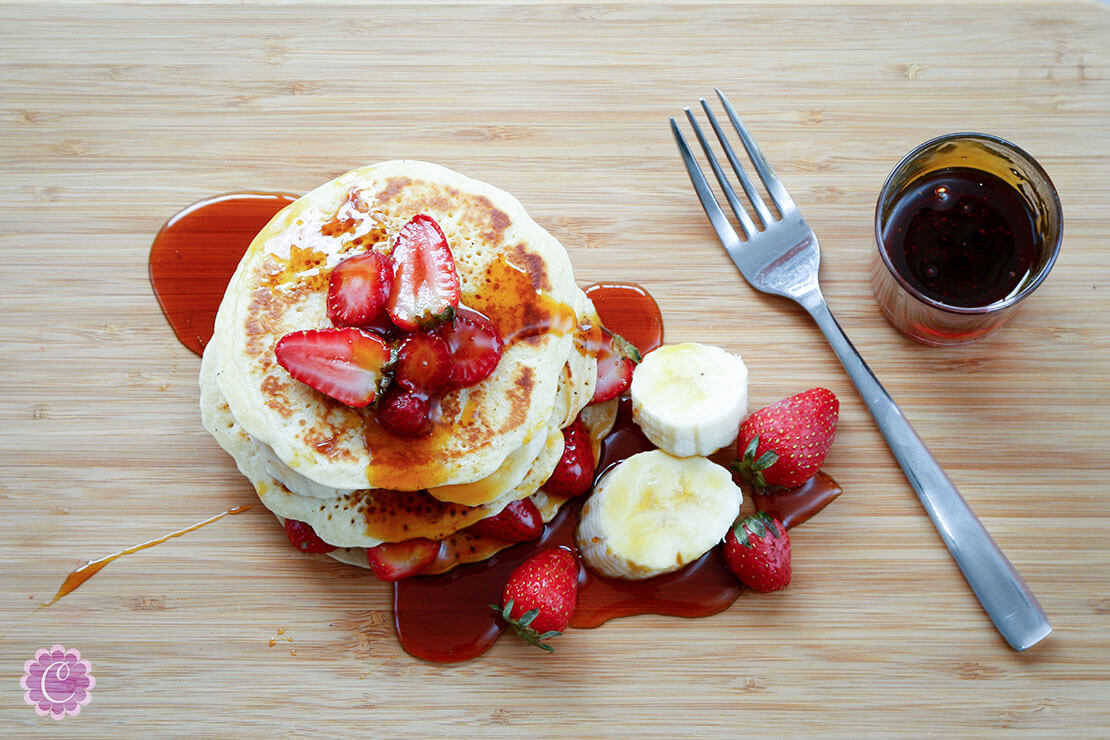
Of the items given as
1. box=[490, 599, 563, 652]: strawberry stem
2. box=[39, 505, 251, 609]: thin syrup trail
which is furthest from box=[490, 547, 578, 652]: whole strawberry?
box=[39, 505, 251, 609]: thin syrup trail

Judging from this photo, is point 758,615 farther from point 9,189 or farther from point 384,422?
point 9,189

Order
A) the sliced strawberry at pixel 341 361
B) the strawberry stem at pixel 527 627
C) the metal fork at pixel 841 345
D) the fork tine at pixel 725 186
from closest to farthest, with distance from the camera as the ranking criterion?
the sliced strawberry at pixel 341 361 < the strawberry stem at pixel 527 627 < the metal fork at pixel 841 345 < the fork tine at pixel 725 186

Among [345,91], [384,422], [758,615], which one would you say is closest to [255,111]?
[345,91]

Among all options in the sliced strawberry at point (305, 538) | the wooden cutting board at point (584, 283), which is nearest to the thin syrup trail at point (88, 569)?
the wooden cutting board at point (584, 283)

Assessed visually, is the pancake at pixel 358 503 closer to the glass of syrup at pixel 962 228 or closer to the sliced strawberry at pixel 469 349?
the sliced strawberry at pixel 469 349

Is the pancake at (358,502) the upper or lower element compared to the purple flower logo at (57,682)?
upper

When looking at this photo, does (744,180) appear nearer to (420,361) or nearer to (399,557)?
(420,361)
